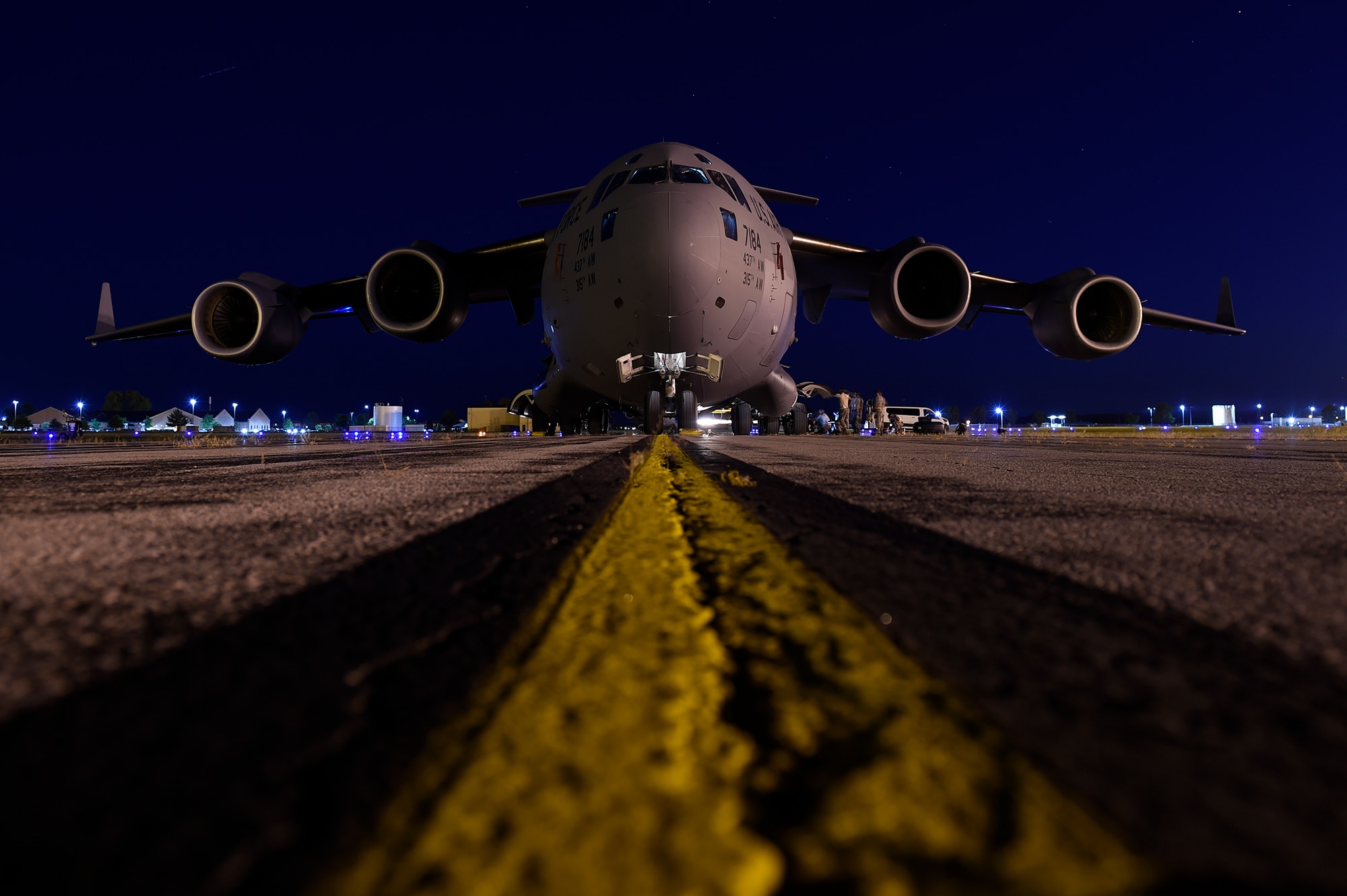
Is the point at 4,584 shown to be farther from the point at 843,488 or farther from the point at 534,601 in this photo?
the point at 843,488

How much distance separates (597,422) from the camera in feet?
50.3

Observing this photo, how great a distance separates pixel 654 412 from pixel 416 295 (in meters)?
3.44

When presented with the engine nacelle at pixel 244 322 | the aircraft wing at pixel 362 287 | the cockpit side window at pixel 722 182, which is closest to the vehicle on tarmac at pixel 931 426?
the aircraft wing at pixel 362 287

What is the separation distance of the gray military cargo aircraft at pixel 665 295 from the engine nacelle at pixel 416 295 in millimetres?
22

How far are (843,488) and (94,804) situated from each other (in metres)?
2.07

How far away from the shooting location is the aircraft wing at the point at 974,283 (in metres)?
9.57

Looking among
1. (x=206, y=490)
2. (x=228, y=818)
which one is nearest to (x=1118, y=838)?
(x=228, y=818)

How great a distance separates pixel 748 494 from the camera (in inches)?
79.1

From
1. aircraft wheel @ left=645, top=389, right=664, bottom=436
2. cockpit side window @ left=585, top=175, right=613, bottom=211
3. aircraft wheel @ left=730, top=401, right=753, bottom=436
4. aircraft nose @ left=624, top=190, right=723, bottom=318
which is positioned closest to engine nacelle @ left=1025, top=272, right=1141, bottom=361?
aircraft nose @ left=624, top=190, right=723, bottom=318

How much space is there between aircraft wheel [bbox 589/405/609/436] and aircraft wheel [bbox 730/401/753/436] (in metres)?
2.88

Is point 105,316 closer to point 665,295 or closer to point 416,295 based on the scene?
point 416,295

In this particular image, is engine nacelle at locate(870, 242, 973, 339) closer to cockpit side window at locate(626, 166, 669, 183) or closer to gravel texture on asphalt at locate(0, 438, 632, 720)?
cockpit side window at locate(626, 166, 669, 183)

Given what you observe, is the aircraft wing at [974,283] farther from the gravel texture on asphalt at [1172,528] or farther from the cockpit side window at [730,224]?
the gravel texture on asphalt at [1172,528]

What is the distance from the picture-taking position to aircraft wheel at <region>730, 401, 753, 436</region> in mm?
13805
